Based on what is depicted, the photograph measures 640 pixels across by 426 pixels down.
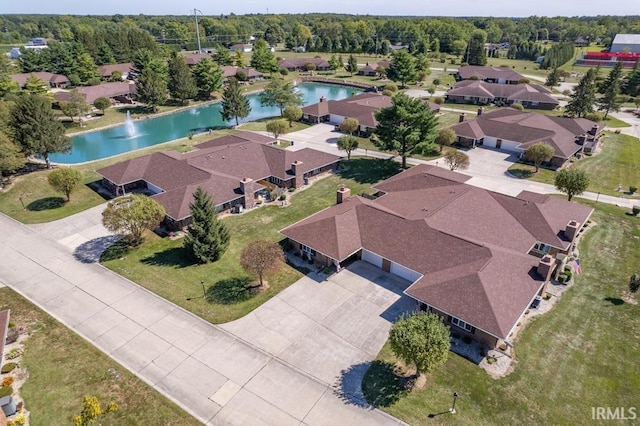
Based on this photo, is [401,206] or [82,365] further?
[401,206]

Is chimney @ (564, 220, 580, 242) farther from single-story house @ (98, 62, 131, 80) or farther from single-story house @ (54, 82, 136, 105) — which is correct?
single-story house @ (98, 62, 131, 80)

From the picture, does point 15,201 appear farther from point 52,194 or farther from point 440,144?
point 440,144

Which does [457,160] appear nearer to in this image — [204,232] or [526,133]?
[526,133]

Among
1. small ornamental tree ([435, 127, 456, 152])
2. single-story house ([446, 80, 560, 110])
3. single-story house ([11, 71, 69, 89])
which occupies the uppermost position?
single-story house ([11, 71, 69, 89])

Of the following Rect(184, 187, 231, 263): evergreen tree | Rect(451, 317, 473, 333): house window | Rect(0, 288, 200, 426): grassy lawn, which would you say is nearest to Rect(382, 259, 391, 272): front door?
Rect(451, 317, 473, 333): house window

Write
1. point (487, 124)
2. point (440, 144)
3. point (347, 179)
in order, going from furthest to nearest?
1. point (487, 124)
2. point (440, 144)
3. point (347, 179)

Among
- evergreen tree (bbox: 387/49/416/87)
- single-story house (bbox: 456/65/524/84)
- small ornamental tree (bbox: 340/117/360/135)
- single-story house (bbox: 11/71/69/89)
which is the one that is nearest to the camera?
small ornamental tree (bbox: 340/117/360/135)

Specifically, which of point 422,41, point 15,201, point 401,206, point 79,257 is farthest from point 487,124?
point 422,41

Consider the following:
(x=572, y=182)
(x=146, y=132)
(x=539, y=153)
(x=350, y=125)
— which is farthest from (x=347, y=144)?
(x=146, y=132)
